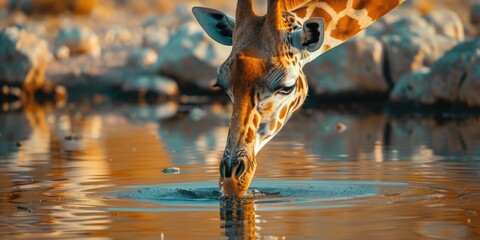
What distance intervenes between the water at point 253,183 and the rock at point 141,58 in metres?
10.3

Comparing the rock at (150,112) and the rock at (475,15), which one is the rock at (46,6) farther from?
the rock at (150,112)

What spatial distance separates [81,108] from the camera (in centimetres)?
2703

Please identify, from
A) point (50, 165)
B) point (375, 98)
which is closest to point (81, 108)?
point (375, 98)

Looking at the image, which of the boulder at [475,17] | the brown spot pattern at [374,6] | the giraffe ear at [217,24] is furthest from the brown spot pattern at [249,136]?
the boulder at [475,17]

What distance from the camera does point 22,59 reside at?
96.8ft

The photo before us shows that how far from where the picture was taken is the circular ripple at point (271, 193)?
10.5 metres

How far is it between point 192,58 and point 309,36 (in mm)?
18198

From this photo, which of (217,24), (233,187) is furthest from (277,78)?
(217,24)

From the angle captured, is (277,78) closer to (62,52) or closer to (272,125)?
(272,125)

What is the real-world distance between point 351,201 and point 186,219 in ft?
5.07

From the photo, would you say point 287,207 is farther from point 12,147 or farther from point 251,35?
point 12,147

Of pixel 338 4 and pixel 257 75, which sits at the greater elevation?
pixel 338 4

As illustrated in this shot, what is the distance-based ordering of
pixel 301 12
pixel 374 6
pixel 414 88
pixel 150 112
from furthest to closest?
1. pixel 150 112
2. pixel 414 88
3. pixel 374 6
4. pixel 301 12

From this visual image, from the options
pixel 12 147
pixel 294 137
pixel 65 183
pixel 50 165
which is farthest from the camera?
pixel 294 137
